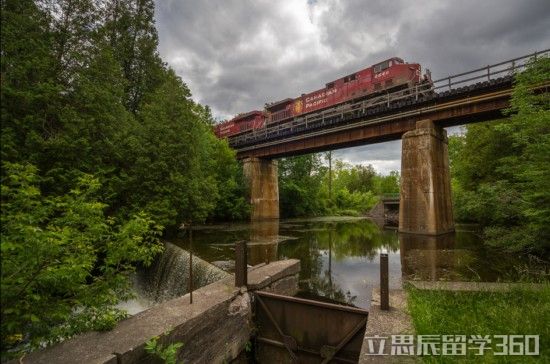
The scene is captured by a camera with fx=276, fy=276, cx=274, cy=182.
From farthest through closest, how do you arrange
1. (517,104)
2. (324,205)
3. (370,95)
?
(324,205) < (370,95) < (517,104)

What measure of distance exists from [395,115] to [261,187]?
1746cm

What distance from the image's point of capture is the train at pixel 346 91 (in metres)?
21.2

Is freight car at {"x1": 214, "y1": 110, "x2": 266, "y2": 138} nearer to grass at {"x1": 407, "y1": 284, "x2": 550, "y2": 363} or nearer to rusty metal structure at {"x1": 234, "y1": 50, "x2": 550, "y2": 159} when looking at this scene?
rusty metal structure at {"x1": 234, "y1": 50, "x2": 550, "y2": 159}

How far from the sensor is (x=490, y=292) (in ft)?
17.9

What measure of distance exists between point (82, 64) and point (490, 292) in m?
10.5

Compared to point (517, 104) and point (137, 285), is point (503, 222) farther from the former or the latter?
point (137, 285)

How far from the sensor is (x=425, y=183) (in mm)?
17766

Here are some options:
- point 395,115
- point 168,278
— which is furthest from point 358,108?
point 168,278

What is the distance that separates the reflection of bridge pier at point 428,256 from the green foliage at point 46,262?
8963 mm

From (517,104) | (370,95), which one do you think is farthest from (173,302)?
(370,95)

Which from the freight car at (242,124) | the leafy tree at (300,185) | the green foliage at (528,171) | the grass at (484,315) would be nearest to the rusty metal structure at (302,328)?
the grass at (484,315)

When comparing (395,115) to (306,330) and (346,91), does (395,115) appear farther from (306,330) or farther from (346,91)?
(306,330)

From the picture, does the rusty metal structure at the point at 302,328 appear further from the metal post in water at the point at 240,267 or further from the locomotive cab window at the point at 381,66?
the locomotive cab window at the point at 381,66

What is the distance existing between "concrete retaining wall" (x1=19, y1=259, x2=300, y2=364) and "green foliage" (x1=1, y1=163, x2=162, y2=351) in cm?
28
